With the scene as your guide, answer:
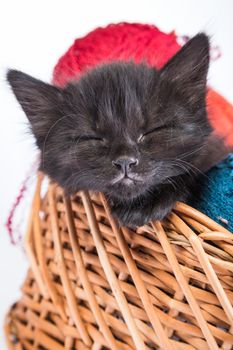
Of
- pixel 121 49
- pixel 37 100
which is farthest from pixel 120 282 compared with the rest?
pixel 121 49

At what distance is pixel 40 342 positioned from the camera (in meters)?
0.89

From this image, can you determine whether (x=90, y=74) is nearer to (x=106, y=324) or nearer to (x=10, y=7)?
(x=106, y=324)

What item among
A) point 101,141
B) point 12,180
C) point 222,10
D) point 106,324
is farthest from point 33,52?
point 106,324

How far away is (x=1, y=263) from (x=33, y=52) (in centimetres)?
60

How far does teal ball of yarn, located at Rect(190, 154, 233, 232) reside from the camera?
2.34ft

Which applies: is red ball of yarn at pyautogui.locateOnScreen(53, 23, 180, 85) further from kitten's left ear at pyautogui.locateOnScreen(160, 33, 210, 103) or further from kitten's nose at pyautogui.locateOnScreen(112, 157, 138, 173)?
kitten's nose at pyautogui.locateOnScreen(112, 157, 138, 173)

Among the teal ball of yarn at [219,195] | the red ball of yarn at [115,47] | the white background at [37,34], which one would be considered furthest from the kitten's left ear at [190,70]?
the white background at [37,34]

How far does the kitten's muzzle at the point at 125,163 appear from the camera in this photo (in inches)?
25.8

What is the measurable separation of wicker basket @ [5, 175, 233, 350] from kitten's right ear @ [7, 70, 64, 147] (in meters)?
0.13

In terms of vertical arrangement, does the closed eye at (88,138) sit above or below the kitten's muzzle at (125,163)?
above

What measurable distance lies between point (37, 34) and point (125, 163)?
0.81 metres

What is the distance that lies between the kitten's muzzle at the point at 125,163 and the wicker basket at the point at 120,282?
0.08 meters

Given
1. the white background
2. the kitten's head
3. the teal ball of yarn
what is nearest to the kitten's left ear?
the kitten's head

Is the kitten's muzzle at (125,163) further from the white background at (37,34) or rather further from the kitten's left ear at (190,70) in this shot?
the white background at (37,34)
